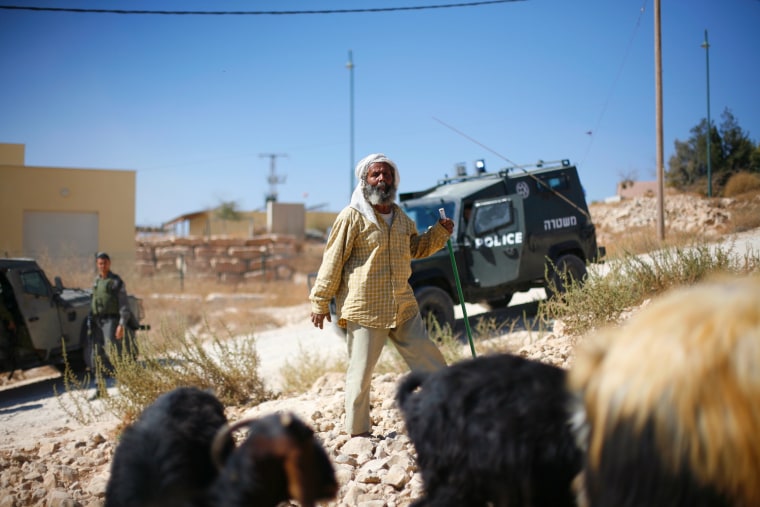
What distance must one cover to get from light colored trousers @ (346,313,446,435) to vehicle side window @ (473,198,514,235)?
513 cm

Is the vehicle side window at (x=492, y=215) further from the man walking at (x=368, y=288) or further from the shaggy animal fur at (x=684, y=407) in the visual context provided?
the shaggy animal fur at (x=684, y=407)

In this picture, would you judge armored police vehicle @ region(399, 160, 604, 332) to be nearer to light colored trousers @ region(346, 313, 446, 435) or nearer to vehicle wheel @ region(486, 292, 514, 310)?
vehicle wheel @ region(486, 292, 514, 310)

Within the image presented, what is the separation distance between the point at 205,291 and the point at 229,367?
14.3m

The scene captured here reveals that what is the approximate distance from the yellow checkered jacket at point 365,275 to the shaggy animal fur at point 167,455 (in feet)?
6.12

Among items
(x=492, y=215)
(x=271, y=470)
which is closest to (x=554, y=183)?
(x=492, y=215)

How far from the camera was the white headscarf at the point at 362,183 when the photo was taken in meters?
4.11

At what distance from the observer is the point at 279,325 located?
46.1 feet

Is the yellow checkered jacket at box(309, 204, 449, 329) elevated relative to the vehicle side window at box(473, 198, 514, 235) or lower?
lower

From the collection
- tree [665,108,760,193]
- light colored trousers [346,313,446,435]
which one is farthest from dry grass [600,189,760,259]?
light colored trousers [346,313,446,435]

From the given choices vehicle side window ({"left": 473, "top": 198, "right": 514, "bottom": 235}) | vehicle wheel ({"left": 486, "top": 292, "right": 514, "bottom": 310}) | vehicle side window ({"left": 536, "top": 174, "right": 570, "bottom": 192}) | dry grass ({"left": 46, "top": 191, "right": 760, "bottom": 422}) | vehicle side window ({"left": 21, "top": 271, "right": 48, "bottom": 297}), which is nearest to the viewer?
dry grass ({"left": 46, "top": 191, "right": 760, "bottom": 422})

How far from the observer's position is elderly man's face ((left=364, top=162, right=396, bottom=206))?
4109 mm

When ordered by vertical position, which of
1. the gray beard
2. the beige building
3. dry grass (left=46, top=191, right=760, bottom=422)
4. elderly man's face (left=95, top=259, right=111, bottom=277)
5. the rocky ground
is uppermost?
the beige building

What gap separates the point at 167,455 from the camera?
1932 millimetres

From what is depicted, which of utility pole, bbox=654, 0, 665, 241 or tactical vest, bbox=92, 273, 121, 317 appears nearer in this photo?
tactical vest, bbox=92, 273, 121, 317
